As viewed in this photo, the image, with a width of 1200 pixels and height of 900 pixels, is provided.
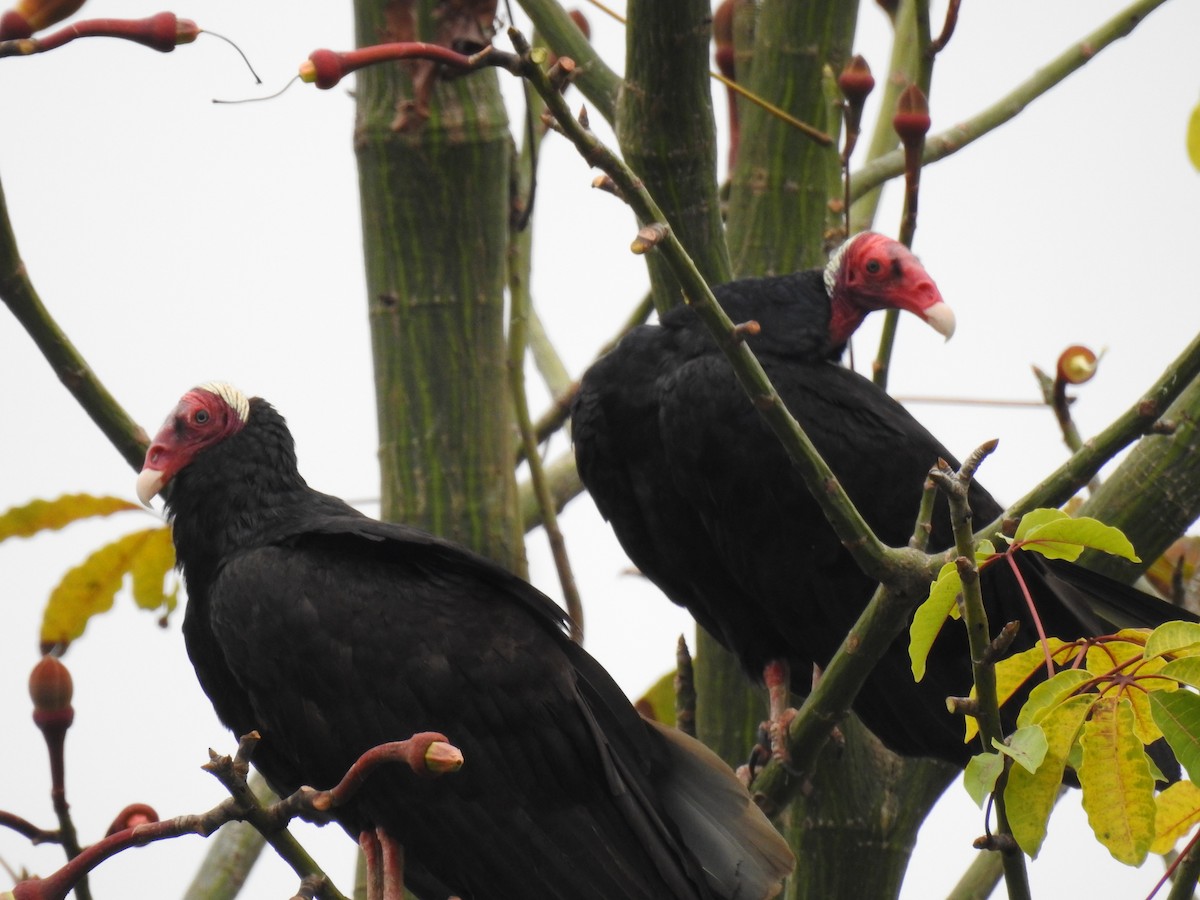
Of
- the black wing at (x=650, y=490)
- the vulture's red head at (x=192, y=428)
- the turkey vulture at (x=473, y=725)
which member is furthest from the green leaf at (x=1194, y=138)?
the vulture's red head at (x=192, y=428)

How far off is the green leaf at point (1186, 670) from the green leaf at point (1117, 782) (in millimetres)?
82

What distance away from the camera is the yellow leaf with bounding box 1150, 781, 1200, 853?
219cm

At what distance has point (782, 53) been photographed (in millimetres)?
4355

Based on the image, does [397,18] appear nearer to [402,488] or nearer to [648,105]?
[648,105]

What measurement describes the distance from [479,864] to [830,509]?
1161 mm

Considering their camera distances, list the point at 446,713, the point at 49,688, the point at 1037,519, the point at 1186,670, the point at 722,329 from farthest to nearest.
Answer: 1. the point at 446,713
2. the point at 49,688
3. the point at 722,329
4. the point at 1037,519
5. the point at 1186,670

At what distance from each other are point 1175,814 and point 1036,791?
0.35 meters

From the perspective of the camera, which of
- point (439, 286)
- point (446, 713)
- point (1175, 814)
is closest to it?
point (1175, 814)

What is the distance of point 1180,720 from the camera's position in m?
1.84

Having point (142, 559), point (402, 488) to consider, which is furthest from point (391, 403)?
point (142, 559)

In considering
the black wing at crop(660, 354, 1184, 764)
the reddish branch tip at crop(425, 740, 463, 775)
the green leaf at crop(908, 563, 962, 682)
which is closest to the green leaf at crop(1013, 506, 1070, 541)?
the green leaf at crop(908, 563, 962, 682)

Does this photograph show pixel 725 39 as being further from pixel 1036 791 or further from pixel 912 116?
pixel 1036 791

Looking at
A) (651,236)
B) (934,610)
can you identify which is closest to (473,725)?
(651,236)

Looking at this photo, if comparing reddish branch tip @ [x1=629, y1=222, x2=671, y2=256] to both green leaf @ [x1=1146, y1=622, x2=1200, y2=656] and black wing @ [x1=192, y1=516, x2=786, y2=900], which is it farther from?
black wing @ [x1=192, y1=516, x2=786, y2=900]
